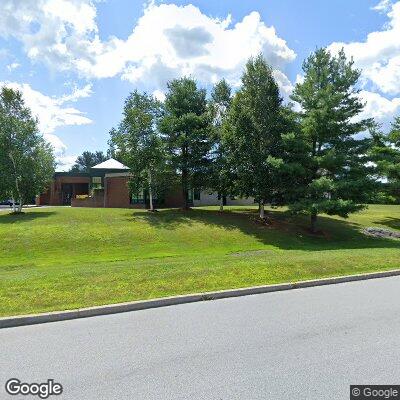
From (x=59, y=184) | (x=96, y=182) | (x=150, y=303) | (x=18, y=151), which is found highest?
(x=18, y=151)

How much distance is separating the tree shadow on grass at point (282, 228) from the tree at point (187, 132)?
127 inches

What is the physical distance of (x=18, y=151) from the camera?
2981 centimetres

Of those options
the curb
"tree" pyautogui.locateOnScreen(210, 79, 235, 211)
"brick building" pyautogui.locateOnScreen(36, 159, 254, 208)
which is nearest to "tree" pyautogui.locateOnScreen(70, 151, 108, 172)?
"brick building" pyautogui.locateOnScreen(36, 159, 254, 208)

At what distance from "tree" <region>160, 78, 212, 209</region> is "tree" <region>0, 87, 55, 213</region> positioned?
393 inches

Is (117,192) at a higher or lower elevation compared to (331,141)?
lower

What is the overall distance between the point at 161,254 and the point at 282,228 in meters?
11.5

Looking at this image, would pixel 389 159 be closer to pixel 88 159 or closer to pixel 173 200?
pixel 173 200

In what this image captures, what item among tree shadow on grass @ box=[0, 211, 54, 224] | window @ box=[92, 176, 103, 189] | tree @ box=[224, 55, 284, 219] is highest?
tree @ box=[224, 55, 284, 219]

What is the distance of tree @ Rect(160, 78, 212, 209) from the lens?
3120 cm

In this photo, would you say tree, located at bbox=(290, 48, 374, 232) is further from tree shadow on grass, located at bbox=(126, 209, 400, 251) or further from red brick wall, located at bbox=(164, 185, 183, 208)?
red brick wall, located at bbox=(164, 185, 183, 208)

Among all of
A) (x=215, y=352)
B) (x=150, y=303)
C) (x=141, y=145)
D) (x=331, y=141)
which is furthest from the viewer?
(x=141, y=145)

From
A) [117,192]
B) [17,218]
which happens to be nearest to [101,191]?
[117,192]

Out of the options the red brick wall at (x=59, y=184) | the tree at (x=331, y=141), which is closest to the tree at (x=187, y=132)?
the tree at (x=331, y=141)

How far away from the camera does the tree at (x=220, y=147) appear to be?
29.7 meters
